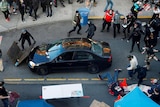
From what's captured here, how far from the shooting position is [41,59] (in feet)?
53.5

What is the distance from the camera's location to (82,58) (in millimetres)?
16250

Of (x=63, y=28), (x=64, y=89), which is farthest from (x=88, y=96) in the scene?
(x=63, y=28)

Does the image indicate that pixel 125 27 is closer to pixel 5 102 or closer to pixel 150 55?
pixel 150 55

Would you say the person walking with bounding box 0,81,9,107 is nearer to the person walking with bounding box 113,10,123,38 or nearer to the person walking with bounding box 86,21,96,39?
the person walking with bounding box 86,21,96,39

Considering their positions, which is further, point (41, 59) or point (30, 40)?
point (30, 40)

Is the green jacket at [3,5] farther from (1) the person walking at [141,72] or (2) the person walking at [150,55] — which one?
(1) the person walking at [141,72]

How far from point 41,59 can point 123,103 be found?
5.01 m

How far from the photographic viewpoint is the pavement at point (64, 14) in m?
20.1

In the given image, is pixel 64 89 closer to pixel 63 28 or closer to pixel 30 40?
pixel 30 40

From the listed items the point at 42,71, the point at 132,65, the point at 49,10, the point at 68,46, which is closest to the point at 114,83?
the point at 132,65

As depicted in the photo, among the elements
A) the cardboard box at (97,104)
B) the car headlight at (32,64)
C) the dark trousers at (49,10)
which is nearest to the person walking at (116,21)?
the dark trousers at (49,10)

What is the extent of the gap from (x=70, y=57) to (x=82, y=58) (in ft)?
1.88

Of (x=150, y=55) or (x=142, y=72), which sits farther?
(x=150, y=55)

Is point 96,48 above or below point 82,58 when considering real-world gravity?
above
